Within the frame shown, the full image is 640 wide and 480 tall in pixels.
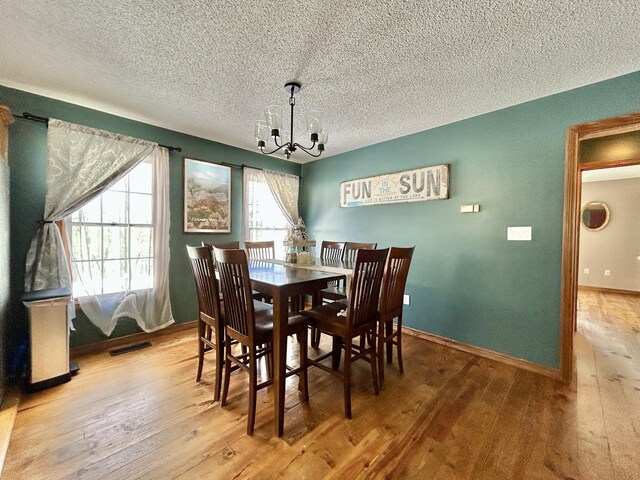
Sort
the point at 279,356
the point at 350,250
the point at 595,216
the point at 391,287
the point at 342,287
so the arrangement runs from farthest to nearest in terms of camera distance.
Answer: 1. the point at 595,216
2. the point at 350,250
3. the point at 342,287
4. the point at 391,287
5. the point at 279,356

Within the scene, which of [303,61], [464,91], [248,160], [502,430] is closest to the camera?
[502,430]

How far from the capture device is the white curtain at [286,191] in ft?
13.3

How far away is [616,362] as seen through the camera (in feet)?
8.01

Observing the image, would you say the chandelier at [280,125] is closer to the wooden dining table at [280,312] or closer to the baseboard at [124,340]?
the wooden dining table at [280,312]

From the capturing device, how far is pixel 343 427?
5.36 ft

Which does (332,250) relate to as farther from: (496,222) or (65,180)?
(65,180)

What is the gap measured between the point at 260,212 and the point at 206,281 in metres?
2.23

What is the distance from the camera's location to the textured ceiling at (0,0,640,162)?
1.40 m

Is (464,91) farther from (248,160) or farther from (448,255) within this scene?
(248,160)

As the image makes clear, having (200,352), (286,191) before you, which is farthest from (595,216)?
(200,352)

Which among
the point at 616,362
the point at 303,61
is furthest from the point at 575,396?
the point at 303,61

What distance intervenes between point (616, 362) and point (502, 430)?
1.84m

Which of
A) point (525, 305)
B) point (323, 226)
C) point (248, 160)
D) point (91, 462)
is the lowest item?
point (91, 462)

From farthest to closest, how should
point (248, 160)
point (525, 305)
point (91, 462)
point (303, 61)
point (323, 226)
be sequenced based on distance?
1. point (323, 226)
2. point (248, 160)
3. point (525, 305)
4. point (303, 61)
5. point (91, 462)
